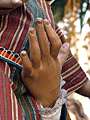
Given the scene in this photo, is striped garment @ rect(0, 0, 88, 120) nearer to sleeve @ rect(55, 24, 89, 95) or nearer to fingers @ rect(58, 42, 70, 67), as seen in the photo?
fingers @ rect(58, 42, 70, 67)

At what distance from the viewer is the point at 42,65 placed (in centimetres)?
52

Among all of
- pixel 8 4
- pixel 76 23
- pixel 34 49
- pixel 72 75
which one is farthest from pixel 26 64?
pixel 76 23

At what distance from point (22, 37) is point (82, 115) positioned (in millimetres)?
783

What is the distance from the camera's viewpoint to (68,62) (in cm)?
79

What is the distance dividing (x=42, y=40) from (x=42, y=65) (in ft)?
0.21

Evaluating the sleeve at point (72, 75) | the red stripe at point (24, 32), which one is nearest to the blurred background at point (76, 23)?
the sleeve at point (72, 75)

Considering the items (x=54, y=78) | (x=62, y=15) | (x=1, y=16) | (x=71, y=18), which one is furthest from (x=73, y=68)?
(x=71, y=18)

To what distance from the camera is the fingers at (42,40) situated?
486mm

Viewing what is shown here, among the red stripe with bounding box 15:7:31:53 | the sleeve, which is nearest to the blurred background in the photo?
the sleeve

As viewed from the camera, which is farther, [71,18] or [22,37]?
[71,18]

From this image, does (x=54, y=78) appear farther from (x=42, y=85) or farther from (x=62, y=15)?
(x=62, y=15)

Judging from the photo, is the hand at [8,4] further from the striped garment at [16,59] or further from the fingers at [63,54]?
the fingers at [63,54]

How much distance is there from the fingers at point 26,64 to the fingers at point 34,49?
0.02 m

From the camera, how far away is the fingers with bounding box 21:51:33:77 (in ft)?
1.57
